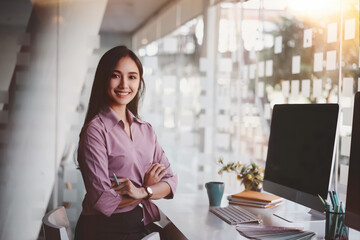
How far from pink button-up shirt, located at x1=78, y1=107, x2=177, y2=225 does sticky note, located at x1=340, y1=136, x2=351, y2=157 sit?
1.14 metres

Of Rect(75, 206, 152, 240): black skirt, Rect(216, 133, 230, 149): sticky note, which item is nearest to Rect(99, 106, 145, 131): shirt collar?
Rect(75, 206, 152, 240): black skirt

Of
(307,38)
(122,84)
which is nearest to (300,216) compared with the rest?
(122,84)

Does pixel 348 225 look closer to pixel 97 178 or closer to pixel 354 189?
pixel 354 189

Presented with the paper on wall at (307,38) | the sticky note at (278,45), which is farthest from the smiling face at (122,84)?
the sticky note at (278,45)

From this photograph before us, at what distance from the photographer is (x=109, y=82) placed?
2.02 m

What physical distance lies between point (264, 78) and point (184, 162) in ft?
4.25

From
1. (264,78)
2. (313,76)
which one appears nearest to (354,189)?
(313,76)

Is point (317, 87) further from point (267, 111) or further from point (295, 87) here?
point (267, 111)

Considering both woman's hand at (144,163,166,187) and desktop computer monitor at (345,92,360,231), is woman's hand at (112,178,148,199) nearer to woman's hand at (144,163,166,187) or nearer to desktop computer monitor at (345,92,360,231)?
woman's hand at (144,163,166,187)

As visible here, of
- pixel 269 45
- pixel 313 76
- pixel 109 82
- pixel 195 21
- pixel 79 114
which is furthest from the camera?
pixel 195 21

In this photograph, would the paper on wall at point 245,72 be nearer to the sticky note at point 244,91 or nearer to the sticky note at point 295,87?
the sticky note at point 244,91

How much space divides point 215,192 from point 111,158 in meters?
0.58

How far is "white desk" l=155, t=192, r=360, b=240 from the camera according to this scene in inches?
65.2

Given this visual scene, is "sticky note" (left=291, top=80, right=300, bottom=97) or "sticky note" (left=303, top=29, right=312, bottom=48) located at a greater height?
"sticky note" (left=303, top=29, right=312, bottom=48)
